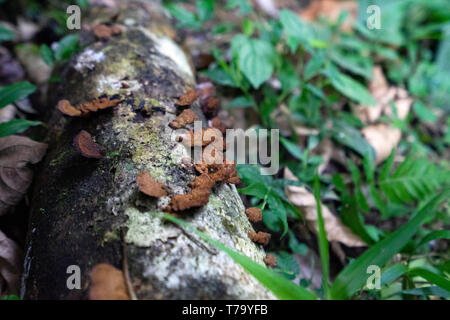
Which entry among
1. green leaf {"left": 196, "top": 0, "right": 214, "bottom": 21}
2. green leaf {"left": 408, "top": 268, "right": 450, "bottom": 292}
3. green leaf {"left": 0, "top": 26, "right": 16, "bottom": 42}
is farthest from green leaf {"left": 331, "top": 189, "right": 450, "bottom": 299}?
green leaf {"left": 0, "top": 26, "right": 16, "bottom": 42}

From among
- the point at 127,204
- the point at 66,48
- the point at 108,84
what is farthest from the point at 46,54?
the point at 127,204

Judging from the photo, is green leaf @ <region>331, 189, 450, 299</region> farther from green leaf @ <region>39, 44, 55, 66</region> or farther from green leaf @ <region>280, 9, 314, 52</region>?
green leaf @ <region>39, 44, 55, 66</region>

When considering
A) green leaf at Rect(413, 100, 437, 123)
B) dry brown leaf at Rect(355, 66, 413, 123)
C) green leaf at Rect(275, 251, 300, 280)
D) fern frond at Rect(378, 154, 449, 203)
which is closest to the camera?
green leaf at Rect(275, 251, 300, 280)

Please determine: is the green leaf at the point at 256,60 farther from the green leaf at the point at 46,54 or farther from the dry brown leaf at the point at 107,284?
the dry brown leaf at the point at 107,284

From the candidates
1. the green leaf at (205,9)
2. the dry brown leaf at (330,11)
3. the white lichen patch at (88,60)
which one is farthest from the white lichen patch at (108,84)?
the dry brown leaf at (330,11)

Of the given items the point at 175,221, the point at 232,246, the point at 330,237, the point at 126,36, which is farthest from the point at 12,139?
the point at 330,237
